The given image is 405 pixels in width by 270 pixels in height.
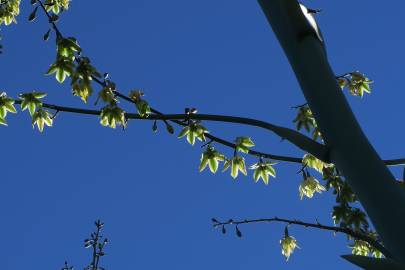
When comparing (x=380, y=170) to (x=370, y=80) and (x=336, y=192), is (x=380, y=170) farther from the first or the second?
(x=370, y=80)

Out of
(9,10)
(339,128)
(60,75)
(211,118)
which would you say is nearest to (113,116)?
(60,75)

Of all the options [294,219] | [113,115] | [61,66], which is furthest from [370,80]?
[61,66]

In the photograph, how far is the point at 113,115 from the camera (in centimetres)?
357

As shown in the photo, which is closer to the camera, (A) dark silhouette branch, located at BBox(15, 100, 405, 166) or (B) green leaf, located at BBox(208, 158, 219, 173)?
(A) dark silhouette branch, located at BBox(15, 100, 405, 166)

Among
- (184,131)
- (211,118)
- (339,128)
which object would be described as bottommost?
(339,128)

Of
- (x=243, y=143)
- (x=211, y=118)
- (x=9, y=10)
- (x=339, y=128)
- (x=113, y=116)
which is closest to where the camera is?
(x=339, y=128)

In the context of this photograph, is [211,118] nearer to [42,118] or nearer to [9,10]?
[42,118]

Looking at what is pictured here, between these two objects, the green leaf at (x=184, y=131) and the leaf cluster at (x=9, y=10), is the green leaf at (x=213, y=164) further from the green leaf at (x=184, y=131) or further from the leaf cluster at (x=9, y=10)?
the leaf cluster at (x=9, y=10)

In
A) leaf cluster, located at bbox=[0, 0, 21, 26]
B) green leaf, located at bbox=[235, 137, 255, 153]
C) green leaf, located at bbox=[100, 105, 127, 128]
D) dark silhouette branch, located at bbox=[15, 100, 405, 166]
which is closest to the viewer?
dark silhouette branch, located at bbox=[15, 100, 405, 166]

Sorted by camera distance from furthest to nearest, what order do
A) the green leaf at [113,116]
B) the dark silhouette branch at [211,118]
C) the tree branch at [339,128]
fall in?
the green leaf at [113,116] → the dark silhouette branch at [211,118] → the tree branch at [339,128]

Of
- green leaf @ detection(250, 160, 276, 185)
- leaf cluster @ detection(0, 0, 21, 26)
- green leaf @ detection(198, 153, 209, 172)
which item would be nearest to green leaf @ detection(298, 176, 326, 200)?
green leaf @ detection(250, 160, 276, 185)

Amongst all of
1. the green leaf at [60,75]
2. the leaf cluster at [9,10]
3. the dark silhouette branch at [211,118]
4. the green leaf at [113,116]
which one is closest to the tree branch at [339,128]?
the dark silhouette branch at [211,118]

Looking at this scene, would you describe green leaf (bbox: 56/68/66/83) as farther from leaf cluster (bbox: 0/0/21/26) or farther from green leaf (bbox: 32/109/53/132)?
leaf cluster (bbox: 0/0/21/26)

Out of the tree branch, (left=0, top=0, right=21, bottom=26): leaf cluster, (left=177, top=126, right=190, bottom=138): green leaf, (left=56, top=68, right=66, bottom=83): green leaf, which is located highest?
(left=0, top=0, right=21, bottom=26): leaf cluster
